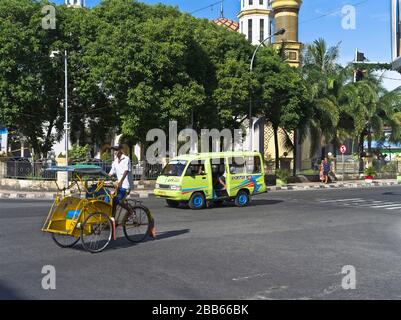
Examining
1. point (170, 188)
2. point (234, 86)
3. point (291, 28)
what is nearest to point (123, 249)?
point (170, 188)

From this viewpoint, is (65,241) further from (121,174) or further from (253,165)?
(253,165)

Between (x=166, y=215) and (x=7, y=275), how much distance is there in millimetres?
8258

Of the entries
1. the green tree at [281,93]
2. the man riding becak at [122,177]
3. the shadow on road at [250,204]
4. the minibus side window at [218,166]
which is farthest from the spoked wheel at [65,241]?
the green tree at [281,93]

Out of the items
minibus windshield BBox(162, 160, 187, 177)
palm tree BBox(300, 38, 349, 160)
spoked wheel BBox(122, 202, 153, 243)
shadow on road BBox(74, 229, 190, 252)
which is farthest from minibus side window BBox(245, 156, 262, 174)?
palm tree BBox(300, 38, 349, 160)

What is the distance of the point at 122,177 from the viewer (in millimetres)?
9852

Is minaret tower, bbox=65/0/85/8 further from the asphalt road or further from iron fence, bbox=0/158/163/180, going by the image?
the asphalt road

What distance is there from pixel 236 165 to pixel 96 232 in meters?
10.0

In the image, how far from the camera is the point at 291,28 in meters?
50.7

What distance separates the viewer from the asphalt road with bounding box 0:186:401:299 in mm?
6609

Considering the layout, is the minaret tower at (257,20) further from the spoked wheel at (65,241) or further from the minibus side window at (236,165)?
the spoked wheel at (65,241)

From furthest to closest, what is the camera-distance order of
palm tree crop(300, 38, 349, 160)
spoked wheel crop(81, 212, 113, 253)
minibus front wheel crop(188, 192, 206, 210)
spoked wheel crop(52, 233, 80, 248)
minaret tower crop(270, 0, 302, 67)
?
1. minaret tower crop(270, 0, 302, 67)
2. palm tree crop(300, 38, 349, 160)
3. minibus front wheel crop(188, 192, 206, 210)
4. spoked wheel crop(52, 233, 80, 248)
5. spoked wheel crop(81, 212, 113, 253)

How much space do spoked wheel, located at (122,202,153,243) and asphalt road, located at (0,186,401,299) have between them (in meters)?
0.25

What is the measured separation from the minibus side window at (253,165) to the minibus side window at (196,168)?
6.34ft

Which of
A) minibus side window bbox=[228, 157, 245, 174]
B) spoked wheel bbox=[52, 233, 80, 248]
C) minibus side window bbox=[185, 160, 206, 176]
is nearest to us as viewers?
spoked wheel bbox=[52, 233, 80, 248]
